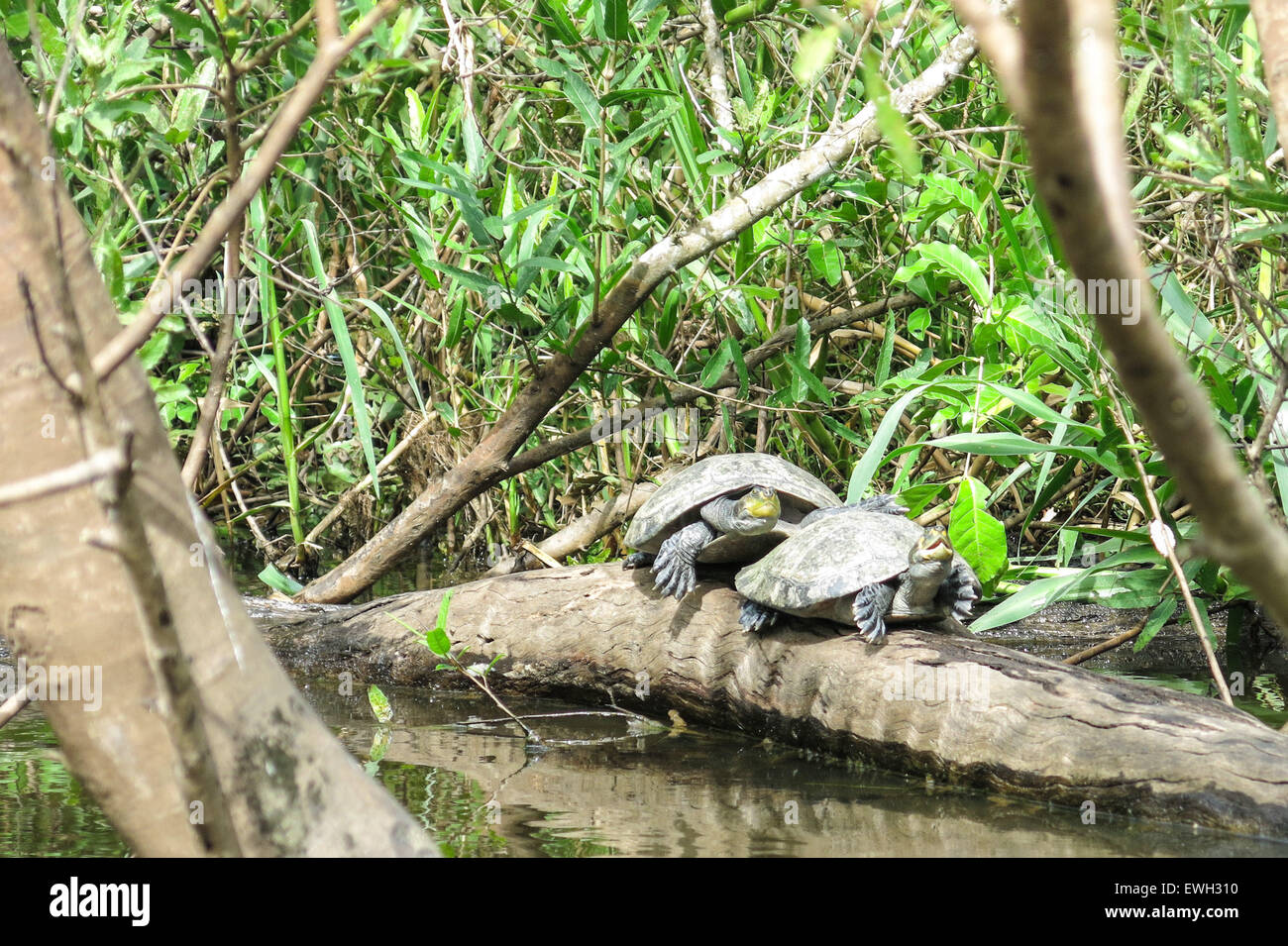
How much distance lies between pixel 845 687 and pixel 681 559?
0.71 metres

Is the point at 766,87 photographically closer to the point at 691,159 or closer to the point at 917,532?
the point at 691,159

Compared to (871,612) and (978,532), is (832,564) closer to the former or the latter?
(871,612)

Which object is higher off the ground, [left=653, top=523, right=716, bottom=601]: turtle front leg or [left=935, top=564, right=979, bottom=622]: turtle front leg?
[left=653, top=523, right=716, bottom=601]: turtle front leg

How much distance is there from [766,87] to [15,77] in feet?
9.76

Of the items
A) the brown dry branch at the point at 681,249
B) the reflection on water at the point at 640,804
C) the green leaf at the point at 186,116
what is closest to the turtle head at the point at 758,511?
the reflection on water at the point at 640,804

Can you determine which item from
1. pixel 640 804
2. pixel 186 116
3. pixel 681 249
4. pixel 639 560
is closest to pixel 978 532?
pixel 639 560

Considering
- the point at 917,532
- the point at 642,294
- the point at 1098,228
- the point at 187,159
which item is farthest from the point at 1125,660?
the point at 187,159

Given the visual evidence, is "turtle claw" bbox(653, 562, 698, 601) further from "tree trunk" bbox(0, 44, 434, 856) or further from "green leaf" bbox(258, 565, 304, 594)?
"tree trunk" bbox(0, 44, 434, 856)

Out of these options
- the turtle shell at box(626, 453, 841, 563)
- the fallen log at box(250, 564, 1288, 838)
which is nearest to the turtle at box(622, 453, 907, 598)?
the turtle shell at box(626, 453, 841, 563)

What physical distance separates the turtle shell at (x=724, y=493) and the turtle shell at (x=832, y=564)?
23cm

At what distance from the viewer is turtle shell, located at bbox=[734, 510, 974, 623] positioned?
2.89 metres

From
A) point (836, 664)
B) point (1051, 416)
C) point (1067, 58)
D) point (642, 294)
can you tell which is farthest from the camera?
point (642, 294)

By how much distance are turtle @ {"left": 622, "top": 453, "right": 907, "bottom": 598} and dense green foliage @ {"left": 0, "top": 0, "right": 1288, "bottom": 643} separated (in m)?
0.29

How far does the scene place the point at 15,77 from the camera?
1.17 meters
